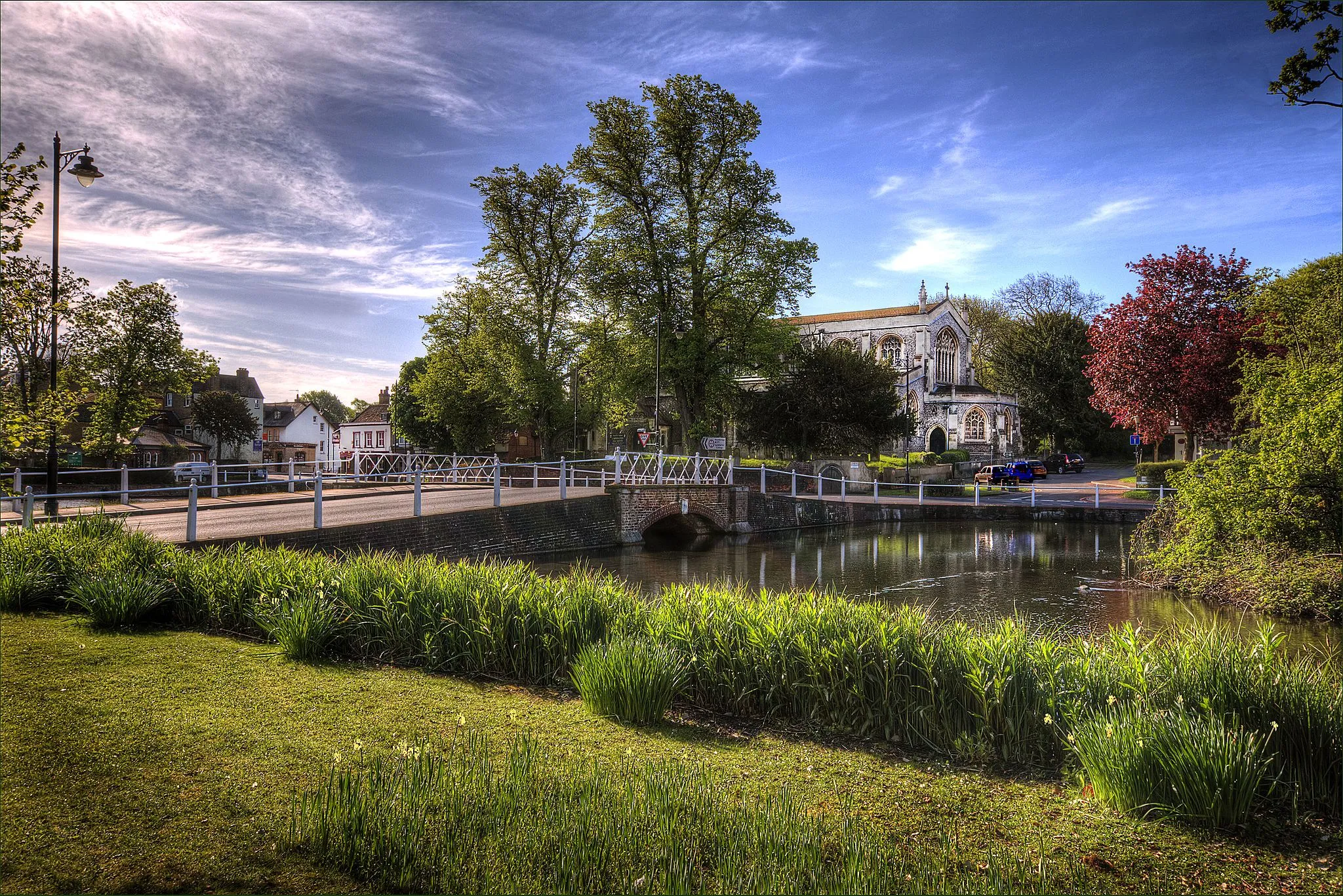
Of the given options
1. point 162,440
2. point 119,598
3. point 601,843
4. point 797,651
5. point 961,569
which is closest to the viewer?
point 601,843

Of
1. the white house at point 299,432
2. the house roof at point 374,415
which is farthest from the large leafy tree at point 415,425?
the white house at point 299,432

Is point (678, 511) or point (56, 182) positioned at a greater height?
point (56, 182)

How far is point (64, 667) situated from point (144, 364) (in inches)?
1107

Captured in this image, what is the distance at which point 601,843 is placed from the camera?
3537 mm

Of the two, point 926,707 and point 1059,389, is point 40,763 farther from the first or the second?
point 1059,389

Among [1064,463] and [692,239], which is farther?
[1064,463]

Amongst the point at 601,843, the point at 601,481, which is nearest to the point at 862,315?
the point at 601,481

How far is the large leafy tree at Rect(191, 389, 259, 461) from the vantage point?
201ft

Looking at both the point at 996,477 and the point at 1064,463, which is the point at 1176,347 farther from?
the point at 1064,463

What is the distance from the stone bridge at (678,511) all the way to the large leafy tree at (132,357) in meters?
17.6

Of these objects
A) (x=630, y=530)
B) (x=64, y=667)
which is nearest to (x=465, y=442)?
(x=630, y=530)

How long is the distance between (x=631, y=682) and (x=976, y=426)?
56.7m

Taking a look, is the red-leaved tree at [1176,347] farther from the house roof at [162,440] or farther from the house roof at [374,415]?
the house roof at [374,415]

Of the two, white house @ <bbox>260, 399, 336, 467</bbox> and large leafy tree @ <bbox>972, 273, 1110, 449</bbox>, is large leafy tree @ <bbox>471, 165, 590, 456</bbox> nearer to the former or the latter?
large leafy tree @ <bbox>972, 273, 1110, 449</bbox>
